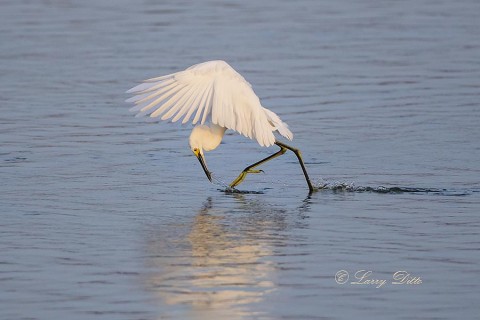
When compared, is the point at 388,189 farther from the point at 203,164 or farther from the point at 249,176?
the point at 203,164

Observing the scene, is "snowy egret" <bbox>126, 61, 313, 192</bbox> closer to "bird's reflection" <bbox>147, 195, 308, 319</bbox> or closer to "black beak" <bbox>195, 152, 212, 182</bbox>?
"black beak" <bbox>195, 152, 212, 182</bbox>

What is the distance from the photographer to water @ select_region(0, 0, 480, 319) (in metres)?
7.89

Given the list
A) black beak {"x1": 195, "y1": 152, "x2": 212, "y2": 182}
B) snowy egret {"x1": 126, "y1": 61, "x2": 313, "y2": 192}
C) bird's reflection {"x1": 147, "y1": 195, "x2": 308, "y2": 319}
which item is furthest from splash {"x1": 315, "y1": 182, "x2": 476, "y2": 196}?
black beak {"x1": 195, "y1": 152, "x2": 212, "y2": 182}

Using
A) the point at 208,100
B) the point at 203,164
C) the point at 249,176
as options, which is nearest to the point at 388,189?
the point at 249,176

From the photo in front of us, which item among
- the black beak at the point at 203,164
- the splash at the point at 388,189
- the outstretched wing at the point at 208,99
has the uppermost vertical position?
the outstretched wing at the point at 208,99

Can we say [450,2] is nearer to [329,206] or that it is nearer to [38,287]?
[329,206]

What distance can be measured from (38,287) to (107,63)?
31.5 feet

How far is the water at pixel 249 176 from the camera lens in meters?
7.89

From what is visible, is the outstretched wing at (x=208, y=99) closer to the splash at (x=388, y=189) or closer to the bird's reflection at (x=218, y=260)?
the bird's reflection at (x=218, y=260)

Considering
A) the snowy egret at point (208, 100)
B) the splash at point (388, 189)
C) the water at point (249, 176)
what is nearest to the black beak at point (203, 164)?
the water at point (249, 176)

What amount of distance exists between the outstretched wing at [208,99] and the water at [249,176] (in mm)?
683

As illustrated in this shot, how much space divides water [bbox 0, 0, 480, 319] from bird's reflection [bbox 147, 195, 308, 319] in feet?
0.07

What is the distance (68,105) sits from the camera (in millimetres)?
14852

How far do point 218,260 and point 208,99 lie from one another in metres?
2.46
